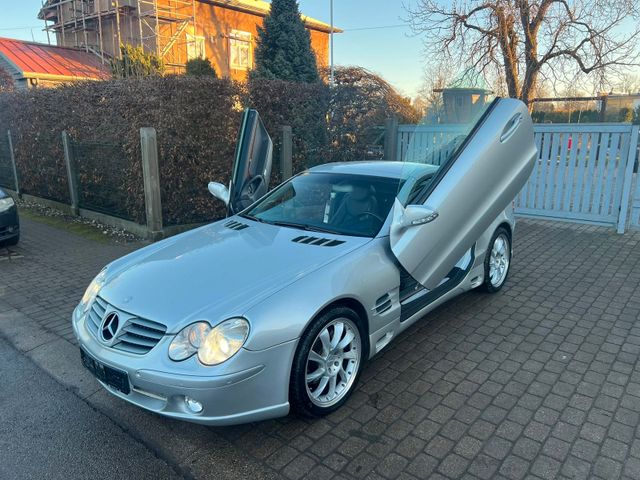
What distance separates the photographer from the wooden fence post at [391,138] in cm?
943

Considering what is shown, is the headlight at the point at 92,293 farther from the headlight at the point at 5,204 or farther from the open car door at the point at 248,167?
the headlight at the point at 5,204

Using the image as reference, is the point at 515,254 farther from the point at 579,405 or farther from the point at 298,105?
the point at 298,105

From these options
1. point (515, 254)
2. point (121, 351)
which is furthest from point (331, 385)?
point (515, 254)

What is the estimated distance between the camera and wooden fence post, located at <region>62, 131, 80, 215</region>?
8875 millimetres

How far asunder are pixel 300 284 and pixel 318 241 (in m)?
0.65

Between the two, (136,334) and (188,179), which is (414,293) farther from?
(188,179)

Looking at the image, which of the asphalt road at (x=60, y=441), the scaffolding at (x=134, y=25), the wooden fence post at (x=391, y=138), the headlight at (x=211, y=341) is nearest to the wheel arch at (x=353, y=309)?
the headlight at (x=211, y=341)

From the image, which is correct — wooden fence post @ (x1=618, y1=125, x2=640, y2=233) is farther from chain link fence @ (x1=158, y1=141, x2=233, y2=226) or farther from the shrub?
the shrub

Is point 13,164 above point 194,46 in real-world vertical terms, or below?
below

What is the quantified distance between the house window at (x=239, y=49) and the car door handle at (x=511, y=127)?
80.7 ft

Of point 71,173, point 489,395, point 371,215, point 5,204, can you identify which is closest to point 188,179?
point 5,204

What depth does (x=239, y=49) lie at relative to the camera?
26.5 metres

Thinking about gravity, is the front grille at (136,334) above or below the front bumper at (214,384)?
above

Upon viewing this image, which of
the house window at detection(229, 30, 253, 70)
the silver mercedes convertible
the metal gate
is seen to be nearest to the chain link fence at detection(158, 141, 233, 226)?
the silver mercedes convertible
